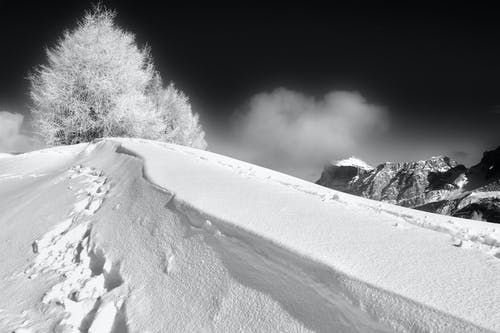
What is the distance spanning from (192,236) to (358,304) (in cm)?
152

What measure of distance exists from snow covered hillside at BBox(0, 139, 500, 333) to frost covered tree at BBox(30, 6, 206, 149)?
1160cm

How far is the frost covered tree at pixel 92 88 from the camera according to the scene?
13852mm

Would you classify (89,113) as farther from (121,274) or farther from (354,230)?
(354,230)

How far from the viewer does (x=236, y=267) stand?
2162mm

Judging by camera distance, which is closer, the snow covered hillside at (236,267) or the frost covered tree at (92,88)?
the snow covered hillside at (236,267)

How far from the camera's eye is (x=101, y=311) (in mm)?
2139

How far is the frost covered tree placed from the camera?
13852 millimetres

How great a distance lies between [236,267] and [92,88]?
14693 millimetres

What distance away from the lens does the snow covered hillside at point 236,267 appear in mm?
1605

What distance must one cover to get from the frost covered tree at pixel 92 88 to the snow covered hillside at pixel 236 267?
11603mm

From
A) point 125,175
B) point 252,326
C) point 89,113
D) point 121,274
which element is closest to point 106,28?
point 89,113

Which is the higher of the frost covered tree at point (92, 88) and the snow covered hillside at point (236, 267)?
the frost covered tree at point (92, 88)

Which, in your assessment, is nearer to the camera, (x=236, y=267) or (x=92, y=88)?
(x=236, y=267)

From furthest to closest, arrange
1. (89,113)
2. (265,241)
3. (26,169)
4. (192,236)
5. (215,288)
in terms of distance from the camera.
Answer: (89,113)
(26,169)
(192,236)
(265,241)
(215,288)
